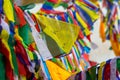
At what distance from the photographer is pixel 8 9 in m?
0.78

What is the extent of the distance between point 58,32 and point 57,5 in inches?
5.2

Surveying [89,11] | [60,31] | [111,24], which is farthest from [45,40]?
[111,24]

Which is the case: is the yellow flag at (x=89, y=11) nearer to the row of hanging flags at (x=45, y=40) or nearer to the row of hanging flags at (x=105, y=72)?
the row of hanging flags at (x=45, y=40)

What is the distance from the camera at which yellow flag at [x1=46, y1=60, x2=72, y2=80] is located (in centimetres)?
83

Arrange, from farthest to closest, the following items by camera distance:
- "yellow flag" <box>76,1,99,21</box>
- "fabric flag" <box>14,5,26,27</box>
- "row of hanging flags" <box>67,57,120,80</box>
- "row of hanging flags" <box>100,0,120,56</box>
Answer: "row of hanging flags" <box>100,0,120,56</box> → "yellow flag" <box>76,1,99,21</box> → "fabric flag" <box>14,5,26,27</box> → "row of hanging flags" <box>67,57,120,80</box>

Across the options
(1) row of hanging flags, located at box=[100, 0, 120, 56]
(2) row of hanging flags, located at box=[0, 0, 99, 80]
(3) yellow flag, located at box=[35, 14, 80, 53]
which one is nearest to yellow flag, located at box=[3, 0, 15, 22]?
(2) row of hanging flags, located at box=[0, 0, 99, 80]

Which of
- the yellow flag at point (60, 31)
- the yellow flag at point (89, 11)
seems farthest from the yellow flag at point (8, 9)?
the yellow flag at point (89, 11)

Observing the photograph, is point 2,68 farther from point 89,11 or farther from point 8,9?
point 89,11

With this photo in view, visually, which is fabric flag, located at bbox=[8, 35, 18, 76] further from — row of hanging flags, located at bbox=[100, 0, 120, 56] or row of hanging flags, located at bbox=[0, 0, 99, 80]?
row of hanging flags, located at bbox=[100, 0, 120, 56]

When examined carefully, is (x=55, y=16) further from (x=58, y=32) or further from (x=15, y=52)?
(x=15, y=52)

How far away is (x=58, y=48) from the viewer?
0.91 meters

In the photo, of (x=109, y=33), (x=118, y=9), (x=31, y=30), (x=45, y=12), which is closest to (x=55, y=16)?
(x=45, y=12)

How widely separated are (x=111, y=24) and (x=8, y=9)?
71cm

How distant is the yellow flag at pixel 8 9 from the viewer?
2.55ft
